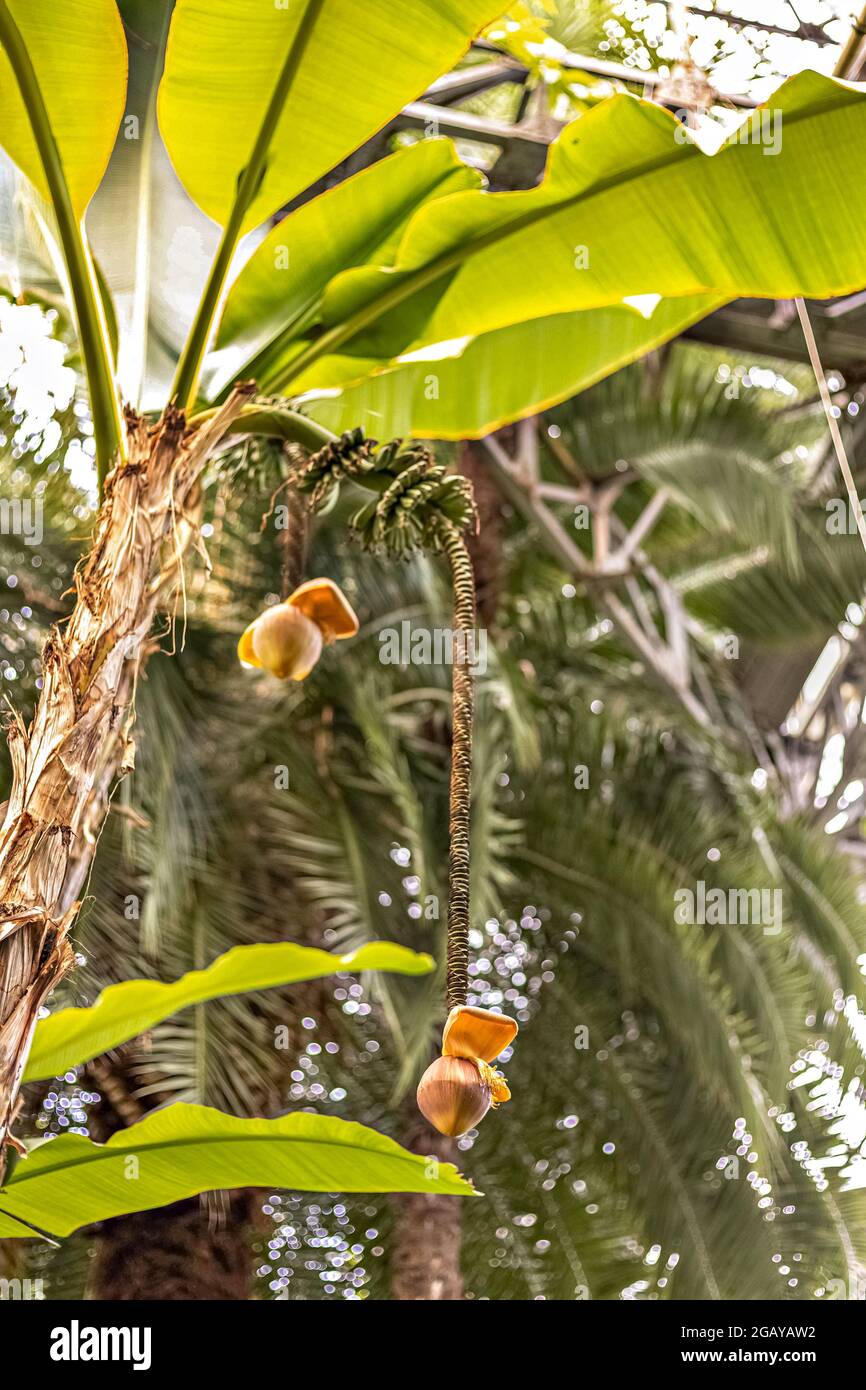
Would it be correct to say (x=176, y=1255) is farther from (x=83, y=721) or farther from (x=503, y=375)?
(x=83, y=721)

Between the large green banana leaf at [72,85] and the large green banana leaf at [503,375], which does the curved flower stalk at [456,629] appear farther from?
the large green banana leaf at [503,375]

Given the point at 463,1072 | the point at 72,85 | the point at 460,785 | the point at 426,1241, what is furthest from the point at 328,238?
the point at 426,1241

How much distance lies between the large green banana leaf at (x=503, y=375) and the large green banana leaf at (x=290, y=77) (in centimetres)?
57

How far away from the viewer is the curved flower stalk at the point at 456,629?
3.66 ft

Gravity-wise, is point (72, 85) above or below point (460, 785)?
above

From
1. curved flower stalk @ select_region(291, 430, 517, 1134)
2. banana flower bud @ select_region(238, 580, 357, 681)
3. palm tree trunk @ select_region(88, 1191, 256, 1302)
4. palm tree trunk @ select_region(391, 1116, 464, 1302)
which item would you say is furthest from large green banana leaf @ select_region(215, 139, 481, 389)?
palm tree trunk @ select_region(391, 1116, 464, 1302)

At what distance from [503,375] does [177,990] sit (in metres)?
1.39

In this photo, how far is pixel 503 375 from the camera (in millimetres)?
2531

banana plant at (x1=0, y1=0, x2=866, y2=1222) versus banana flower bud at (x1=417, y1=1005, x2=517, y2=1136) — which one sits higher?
banana plant at (x1=0, y1=0, x2=866, y2=1222)

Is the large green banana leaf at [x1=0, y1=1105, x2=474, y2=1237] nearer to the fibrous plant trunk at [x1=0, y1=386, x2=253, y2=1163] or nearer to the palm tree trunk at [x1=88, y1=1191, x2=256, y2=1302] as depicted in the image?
the fibrous plant trunk at [x1=0, y1=386, x2=253, y2=1163]

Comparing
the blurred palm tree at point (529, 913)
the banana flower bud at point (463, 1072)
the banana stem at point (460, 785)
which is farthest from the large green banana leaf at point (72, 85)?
the blurred palm tree at point (529, 913)

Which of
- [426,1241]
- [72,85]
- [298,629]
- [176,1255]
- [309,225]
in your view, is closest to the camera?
[298,629]

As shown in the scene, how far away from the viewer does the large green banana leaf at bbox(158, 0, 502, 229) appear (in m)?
1.75
